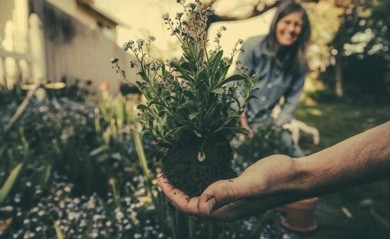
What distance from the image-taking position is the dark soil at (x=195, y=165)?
4.29 ft

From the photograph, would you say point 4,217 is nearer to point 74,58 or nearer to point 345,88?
point 74,58

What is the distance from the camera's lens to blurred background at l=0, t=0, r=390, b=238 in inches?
84.7

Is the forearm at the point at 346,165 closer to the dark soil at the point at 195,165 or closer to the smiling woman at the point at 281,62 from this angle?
the dark soil at the point at 195,165

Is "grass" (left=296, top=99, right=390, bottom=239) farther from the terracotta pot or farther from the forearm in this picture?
the forearm

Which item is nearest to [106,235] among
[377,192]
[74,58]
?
[377,192]

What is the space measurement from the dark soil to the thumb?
0.64 feet

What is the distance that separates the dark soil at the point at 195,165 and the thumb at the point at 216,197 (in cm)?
19

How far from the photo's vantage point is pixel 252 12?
29.2 ft

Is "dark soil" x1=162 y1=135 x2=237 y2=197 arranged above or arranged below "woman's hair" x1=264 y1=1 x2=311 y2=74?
below

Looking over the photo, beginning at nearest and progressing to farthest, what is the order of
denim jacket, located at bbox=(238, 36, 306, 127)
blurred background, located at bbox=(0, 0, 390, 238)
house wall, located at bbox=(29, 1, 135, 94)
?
blurred background, located at bbox=(0, 0, 390, 238), denim jacket, located at bbox=(238, 36, 306, 127), house wall, located at bbox=(29, 1, 135, 94)

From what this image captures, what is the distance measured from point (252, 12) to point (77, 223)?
7770 mm

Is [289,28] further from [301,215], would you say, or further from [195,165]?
[195,165]

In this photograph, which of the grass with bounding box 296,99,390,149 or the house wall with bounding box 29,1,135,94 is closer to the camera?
the house wall with bounding box 29,1,135,94

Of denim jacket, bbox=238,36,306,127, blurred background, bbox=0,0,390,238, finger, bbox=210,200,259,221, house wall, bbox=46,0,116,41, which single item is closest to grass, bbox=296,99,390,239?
blurred background, bbox=0,0,390,238
